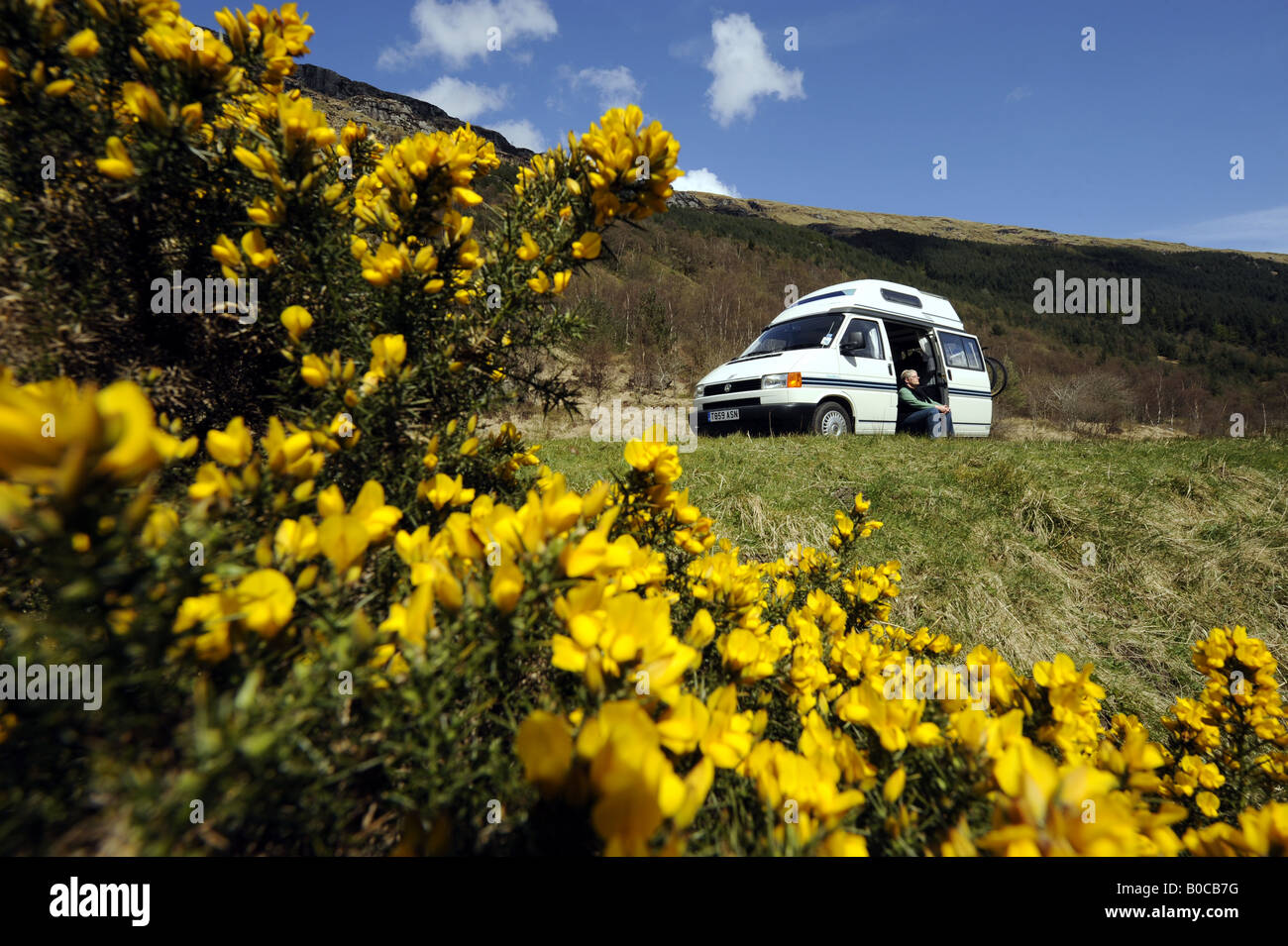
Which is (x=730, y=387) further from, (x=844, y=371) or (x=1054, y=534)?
→ (x=1054, y=534)

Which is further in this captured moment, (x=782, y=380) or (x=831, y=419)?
(x=831, y=419)

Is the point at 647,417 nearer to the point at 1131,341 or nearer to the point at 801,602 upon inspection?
the point at 801,602

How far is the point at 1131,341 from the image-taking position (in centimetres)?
2327

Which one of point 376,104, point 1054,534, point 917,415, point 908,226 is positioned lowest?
point 1054,534

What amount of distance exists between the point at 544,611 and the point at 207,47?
4.00 ft

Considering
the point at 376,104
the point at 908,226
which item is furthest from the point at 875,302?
the point at 908,226

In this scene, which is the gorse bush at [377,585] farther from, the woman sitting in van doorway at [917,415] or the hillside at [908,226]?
the hillside at [908,226]

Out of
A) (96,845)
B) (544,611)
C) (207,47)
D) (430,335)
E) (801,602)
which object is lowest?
(801,602)

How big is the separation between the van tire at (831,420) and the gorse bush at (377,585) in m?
4.53

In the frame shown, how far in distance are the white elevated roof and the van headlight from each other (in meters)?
1.62

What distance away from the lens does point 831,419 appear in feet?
19.9

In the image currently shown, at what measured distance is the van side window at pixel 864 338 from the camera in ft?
20.8

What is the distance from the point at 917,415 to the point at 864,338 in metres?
1.30
